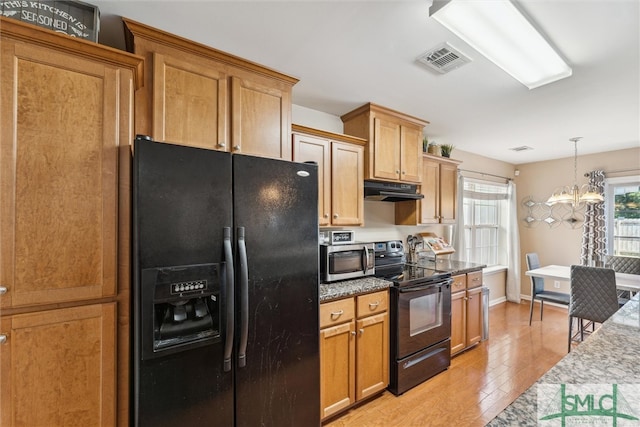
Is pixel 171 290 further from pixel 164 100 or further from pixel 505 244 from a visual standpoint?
pixel 505 244

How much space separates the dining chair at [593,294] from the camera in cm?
279

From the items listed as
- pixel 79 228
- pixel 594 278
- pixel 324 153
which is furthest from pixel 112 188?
pixel 594 278

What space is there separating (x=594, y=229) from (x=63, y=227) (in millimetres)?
6132

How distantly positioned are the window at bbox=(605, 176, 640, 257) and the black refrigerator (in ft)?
17.0

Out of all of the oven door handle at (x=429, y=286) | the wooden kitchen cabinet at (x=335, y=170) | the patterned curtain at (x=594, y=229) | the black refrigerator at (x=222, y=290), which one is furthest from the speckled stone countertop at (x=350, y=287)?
the patterned curtain at (x=594, y=229)

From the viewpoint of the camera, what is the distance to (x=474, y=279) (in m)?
3.08

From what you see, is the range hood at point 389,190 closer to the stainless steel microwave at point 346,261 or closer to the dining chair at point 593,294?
Answer: the stainless steel microwave at point 346,261

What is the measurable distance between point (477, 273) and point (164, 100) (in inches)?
131

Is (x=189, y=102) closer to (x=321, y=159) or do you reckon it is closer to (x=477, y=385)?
(x=321, y=159)

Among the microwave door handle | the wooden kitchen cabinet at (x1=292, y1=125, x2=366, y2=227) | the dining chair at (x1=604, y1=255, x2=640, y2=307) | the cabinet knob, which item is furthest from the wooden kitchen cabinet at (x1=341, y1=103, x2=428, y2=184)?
the dining chair at (x1=604, y1=255, x2=640, y2=307)

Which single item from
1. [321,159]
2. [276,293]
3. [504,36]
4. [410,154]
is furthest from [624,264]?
[276,293]

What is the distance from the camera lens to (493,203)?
193 inches

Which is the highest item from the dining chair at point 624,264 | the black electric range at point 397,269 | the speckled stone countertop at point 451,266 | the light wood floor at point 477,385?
the black electric range at point 397,269

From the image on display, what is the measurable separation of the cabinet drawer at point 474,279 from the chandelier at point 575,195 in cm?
165
